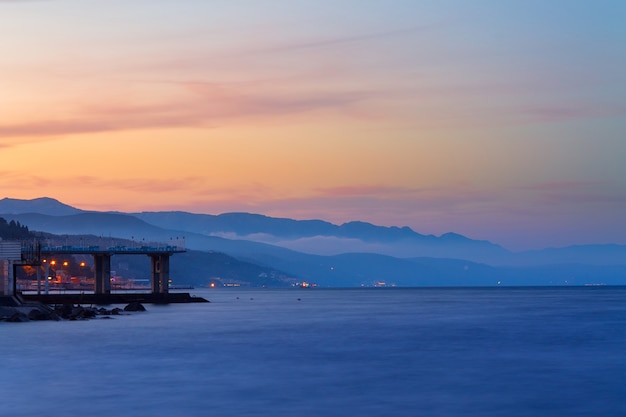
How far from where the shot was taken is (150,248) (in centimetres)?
16275

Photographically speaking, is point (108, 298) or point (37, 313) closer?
point (37, 313)

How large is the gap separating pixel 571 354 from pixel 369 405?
25.6 metres

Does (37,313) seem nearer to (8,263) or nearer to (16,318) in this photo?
(16,318)

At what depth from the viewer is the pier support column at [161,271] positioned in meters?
163

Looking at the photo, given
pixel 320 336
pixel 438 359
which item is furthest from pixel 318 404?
pixel 320 336

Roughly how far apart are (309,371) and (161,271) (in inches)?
4520

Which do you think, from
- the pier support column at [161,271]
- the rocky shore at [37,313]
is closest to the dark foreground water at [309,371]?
the rocky shore at [37,313]

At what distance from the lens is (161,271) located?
164 metres

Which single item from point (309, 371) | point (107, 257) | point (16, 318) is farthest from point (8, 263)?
point (107, 257)

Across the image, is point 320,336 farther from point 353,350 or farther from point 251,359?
point 251,359

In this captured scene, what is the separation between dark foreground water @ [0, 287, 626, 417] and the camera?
39875mm

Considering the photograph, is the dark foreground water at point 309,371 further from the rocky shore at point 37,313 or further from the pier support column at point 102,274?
the pier support column at point 102,274

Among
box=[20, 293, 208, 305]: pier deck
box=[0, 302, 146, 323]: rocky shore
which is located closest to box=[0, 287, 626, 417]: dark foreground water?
box=[0, 302, 146, 323]: rocky shore

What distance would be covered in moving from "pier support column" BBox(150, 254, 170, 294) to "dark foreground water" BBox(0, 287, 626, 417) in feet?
247
